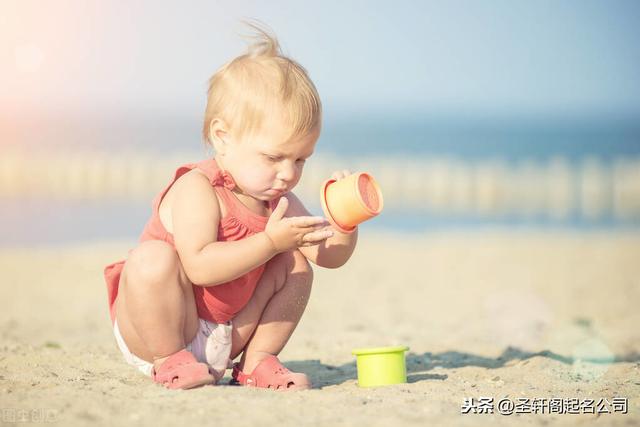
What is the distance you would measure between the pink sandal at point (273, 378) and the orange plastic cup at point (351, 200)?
0.58 m

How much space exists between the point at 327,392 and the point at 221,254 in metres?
0.64

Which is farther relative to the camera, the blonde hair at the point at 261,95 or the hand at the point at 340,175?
the hand at the point at 340,175

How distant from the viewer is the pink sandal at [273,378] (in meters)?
3.00

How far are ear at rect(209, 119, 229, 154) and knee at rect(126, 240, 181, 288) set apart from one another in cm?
42

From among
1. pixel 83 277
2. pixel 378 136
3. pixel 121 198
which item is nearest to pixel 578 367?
pixel 83 277

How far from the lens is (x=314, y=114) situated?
289cm

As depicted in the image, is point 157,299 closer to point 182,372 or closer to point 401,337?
point 182,372


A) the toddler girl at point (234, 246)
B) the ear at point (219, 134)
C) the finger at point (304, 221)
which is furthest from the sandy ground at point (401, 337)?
the ear at point (219, 134)

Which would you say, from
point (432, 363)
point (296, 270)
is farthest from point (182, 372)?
point (432, 363)

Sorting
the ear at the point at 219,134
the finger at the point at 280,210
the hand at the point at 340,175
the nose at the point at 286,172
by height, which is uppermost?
the ear at the point at 219,134

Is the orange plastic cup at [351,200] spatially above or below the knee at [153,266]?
above

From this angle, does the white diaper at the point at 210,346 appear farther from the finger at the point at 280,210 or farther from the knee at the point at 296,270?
the finger at the point at 280,210

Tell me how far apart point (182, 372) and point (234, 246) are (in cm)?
48

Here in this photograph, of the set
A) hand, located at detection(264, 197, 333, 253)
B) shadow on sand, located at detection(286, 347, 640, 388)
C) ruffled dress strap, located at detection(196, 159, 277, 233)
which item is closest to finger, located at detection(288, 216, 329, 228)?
hand, located at detection(264, 197, 333, 253)
